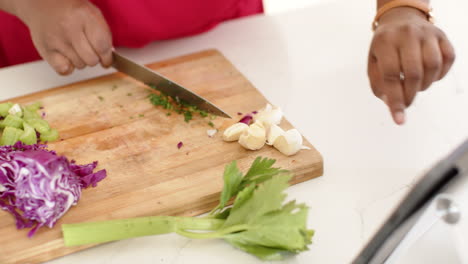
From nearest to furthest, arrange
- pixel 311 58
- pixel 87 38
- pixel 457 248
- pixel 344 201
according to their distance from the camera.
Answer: pixel 457 248 → pixel 344 201 → pixel 87 38 → pixel 311 58

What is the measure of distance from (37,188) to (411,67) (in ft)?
2.63

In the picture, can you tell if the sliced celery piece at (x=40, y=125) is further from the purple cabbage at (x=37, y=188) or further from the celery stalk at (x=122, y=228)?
the celery stalk at (x=122, y=228)

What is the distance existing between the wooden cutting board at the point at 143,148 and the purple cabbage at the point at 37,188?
24 mm

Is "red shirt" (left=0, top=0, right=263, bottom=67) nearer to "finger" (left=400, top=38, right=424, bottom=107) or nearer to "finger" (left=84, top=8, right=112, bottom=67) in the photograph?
"finger" (left=84, top=8, right=112, bottom=67)

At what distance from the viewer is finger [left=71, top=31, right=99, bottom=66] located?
1.48 metres

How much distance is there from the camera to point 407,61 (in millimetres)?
1141

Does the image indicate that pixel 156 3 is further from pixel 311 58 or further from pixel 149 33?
pixel 311 58

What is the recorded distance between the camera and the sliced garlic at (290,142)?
1.20 m

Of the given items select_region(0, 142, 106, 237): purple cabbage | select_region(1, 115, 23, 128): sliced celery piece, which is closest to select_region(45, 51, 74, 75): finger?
select_region(1, 115, 23, 128): sliced celery piece

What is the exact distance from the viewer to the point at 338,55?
1.67m

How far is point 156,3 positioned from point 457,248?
47.9 inches

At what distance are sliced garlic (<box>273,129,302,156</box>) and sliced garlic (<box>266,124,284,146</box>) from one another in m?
0.02

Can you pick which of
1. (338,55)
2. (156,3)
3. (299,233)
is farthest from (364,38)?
(299,233)

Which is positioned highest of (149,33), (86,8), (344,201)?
(86,8)
